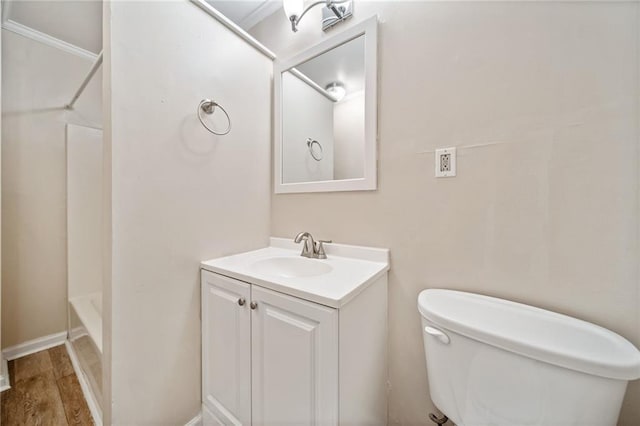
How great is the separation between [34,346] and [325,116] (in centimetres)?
264

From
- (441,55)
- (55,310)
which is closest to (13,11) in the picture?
(55,310)

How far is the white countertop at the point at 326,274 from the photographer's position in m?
0.75

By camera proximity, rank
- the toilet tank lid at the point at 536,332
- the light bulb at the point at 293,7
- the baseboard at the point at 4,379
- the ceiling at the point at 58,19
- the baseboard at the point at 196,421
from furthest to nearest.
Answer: the ceiling at the point at 58,19 → the baseboard at the point at 4,379 → the light bulb at the point at 293,7 → the baseboard at the point at 196,421 → the toilet tank lid at the point at 536,332

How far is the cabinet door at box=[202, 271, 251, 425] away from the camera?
0.92 m

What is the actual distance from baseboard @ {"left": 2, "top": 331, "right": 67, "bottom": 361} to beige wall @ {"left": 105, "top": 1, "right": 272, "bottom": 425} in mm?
1514

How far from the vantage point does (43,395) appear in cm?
129

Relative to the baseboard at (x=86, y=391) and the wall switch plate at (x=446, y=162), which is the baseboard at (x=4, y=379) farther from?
the wall switch plate at (x=446, y=162)

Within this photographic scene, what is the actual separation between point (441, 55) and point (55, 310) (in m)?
3.03

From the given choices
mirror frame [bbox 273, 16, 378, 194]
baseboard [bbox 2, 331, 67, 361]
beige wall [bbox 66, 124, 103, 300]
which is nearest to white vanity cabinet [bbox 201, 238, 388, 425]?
mirror frame [bbox 273, 16, 378, 194]

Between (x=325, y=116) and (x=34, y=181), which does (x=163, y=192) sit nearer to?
(x=325, y=116)

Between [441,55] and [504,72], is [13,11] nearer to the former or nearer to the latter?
[441,55]

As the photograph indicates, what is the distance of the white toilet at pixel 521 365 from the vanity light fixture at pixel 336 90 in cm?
106

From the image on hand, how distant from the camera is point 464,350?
696 mm

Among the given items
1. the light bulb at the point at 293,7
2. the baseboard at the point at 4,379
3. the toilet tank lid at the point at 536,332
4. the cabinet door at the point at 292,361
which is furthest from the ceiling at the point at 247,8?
the baseboard at the point at 4,379
